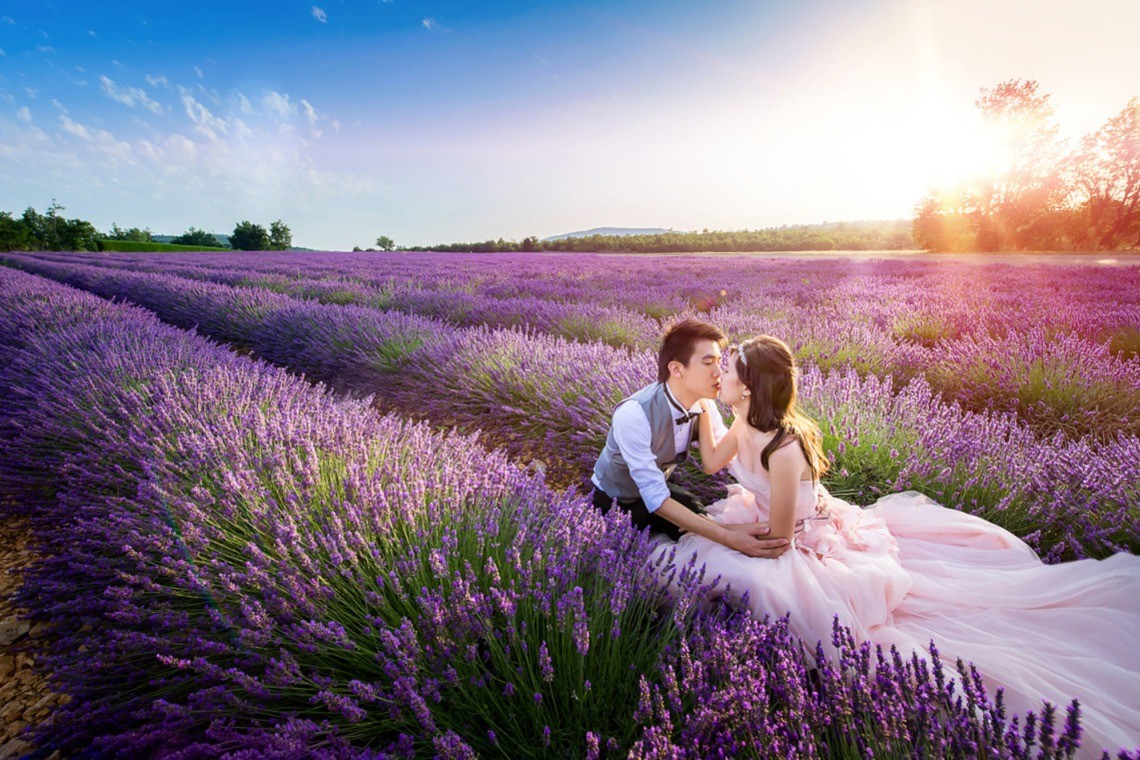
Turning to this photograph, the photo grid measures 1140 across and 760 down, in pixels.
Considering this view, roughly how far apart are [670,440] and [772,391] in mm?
462

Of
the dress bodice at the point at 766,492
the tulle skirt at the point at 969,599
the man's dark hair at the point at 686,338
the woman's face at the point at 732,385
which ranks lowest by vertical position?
the tulle skirt at the point at 969,599

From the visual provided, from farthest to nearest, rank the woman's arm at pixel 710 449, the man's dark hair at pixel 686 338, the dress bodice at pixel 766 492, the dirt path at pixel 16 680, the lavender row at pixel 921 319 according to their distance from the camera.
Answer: the lavender row at pixel 921 319 < the woman's arm at pixel 710 449 < the man's dark hair at pixel 686 338 < the dress bodice at pixel 766 492 < the dirt path at pixel 16 680

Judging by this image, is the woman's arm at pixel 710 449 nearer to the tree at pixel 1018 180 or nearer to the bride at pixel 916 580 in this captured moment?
the bride at pixel 916 580

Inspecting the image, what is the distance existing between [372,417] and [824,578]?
1927 millimetres

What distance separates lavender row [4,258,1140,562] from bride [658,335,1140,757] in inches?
9.5

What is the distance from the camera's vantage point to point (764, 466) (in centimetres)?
168

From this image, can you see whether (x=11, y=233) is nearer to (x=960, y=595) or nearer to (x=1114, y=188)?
(x=960, y=595)

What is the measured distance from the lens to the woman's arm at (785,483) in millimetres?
1570

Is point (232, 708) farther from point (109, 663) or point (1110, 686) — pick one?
point (1110, 686)

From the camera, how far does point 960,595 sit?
150 centimetres

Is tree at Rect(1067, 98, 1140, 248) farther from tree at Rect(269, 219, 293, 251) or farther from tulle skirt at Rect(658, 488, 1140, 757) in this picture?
tree at Rect(269, 219, 293, 251)

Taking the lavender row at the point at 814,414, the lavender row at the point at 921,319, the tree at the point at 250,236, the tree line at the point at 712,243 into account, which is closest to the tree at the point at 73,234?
the tree at the point at 250,236

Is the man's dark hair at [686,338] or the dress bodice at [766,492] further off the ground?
the man's dark hair at [686,338]

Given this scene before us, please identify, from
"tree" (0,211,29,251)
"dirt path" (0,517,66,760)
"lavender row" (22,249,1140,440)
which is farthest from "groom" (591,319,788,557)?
"tree" (0,211,29,251)
